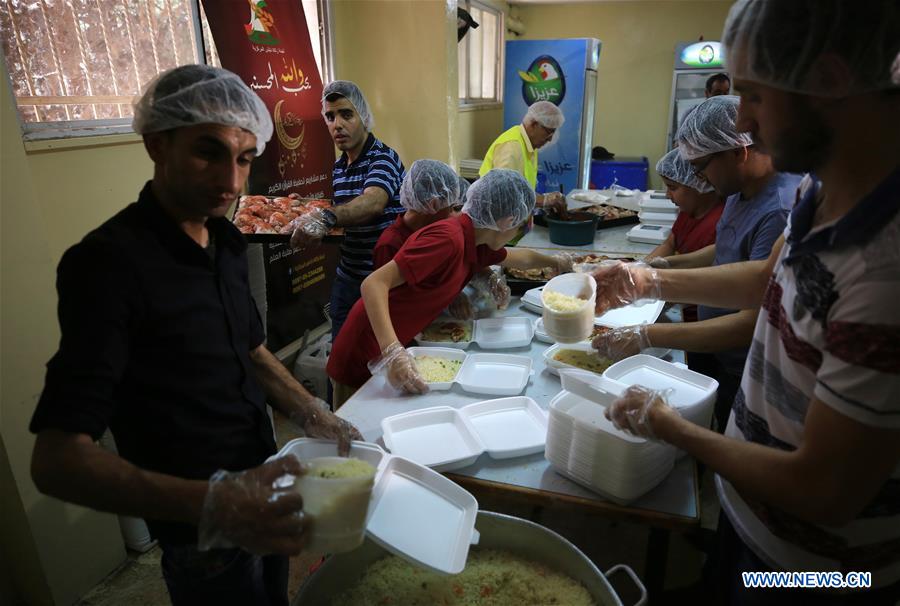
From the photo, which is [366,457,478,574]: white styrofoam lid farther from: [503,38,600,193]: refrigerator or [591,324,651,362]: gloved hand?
[503,38,600,193]: refrigerator

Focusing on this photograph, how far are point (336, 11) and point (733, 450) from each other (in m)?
4.52

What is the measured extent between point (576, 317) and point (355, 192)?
176cm

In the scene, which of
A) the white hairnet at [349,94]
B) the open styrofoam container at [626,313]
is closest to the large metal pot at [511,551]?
the open styrofoam container at [626,313]

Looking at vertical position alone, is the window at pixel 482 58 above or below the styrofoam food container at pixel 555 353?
above

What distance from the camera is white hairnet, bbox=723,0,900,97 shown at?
32.4 inches

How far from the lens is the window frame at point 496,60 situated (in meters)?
6.19

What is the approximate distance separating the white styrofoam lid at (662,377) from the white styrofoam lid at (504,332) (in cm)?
48

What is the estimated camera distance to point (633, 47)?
7.77 metres

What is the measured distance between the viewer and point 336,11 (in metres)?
4.36

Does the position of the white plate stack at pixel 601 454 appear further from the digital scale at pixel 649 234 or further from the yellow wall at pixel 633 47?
the yellow wall at pixel 633 47

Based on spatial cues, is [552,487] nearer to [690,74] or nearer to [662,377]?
[662,377]

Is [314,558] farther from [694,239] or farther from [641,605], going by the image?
[694,239]

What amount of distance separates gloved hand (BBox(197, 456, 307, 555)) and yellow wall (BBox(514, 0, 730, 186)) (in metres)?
8.35

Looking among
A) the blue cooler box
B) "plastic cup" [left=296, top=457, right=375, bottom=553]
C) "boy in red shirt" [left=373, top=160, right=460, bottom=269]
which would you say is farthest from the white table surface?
the blue cooler box
